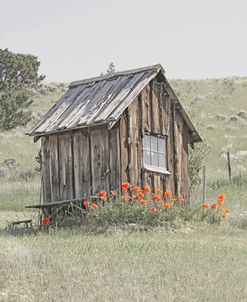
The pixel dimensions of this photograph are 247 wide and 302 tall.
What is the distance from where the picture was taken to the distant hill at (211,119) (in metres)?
39.8

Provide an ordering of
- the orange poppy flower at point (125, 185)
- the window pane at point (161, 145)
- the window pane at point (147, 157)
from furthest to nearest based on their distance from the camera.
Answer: the window pane at point (161, 145), the window pane at point (147, 157), the orange poppy flower at point (125, 185)

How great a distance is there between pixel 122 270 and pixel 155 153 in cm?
892

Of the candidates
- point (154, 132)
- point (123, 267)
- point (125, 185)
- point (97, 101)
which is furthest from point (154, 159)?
point (123, 267)

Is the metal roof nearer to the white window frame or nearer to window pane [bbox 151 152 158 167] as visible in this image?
the white window frame

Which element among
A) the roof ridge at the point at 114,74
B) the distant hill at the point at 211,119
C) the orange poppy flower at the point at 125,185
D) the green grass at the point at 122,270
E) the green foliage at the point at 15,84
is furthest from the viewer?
the distant hill at the point at 211,119

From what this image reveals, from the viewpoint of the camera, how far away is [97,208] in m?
16.9

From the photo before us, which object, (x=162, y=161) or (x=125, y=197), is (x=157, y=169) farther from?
(x=125, y=197)

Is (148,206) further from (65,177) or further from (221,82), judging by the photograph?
(221,82)

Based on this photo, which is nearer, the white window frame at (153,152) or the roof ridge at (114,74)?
the white window frame at (153,152)

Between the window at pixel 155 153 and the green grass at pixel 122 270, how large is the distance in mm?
4771

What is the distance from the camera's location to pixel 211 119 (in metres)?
50.4

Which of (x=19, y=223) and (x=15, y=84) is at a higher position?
(x=15, y=84)

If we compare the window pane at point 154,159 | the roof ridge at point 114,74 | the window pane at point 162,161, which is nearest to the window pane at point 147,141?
the window pane at point 154,159

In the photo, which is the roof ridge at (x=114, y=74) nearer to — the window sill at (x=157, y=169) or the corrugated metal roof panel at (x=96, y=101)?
the corrugated metal roof panel at (x=96, y=101)
